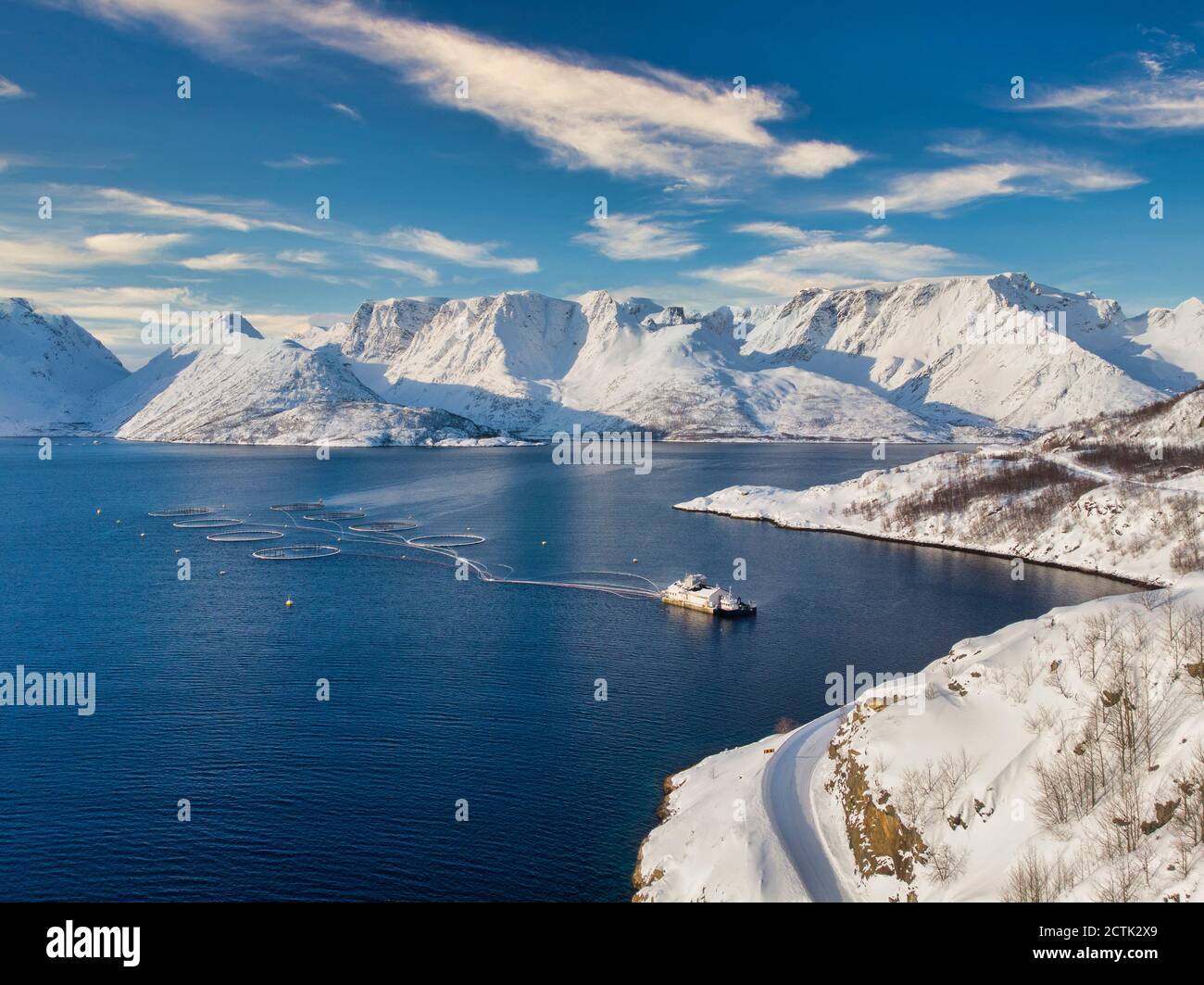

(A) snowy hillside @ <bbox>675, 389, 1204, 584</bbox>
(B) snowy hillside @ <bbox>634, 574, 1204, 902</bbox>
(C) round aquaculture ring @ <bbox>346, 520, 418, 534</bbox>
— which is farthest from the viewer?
(C) round aquaculture ring @ <bbox>346, 520, 418, 534</bbox>

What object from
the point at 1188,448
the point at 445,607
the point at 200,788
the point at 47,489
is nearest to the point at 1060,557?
the point at 1188,448

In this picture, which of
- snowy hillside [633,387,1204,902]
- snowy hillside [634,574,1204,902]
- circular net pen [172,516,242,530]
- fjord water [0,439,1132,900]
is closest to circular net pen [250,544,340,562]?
fjord water [0,439,1132,900]

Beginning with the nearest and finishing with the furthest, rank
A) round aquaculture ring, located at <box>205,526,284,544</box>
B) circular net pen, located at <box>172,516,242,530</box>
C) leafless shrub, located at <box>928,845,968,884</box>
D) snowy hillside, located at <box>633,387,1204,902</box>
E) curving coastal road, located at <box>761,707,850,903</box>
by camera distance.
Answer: snowy hillside, located at <box>633,387,1204,902</box> < leafless shrub, located at <box>928,845,968,884</box> < curving coastal road, located at <box>761,707,850,903</box> < round aquaculture ring, located at <box>205,526,284,544</box> < circular net pen, located at <box>172,516,242,530</box>

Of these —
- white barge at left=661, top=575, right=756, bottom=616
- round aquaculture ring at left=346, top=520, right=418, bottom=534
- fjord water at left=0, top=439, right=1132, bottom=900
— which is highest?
round aquaculture ring at left=346, top=520, right=418, bottom=534

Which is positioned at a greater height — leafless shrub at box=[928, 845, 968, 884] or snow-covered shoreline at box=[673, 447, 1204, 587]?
snow-covered shoreline at box=[673, 447, 1204, 587]

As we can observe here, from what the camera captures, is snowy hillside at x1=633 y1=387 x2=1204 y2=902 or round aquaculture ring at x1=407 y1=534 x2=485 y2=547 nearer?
snowy hillside at x1=633 y1=387 x2=1204 y2=902

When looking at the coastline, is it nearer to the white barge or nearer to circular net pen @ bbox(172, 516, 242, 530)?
the white barge
